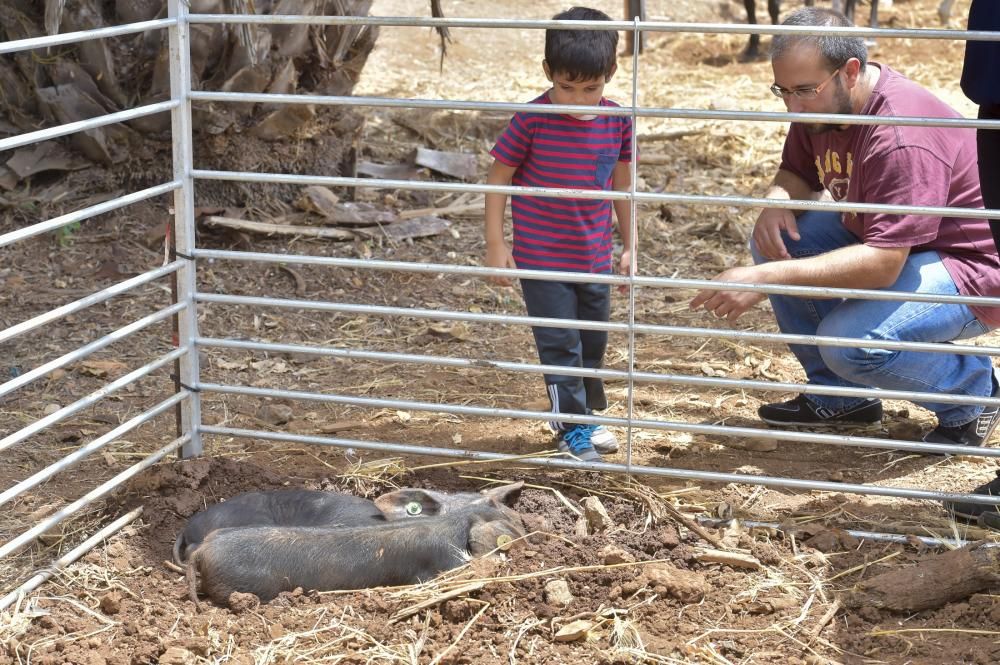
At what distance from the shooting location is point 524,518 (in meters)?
3.77

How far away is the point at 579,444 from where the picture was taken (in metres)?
4.33

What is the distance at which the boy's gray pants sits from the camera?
168 inches

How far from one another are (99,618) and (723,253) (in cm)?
461

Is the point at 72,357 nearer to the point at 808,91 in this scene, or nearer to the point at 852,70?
the point at 808,91

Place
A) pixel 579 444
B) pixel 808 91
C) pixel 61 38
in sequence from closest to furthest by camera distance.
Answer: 1. pixel 61 38
2. pixel 808 91
3. pixel 579 444

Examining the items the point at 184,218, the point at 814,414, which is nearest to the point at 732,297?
the point at 814,414

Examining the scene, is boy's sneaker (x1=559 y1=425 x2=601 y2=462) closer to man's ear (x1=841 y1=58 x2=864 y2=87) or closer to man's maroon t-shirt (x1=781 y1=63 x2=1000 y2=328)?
man's maroon t-shirt (x1=781 y1=63 x2=1000 y2=328)

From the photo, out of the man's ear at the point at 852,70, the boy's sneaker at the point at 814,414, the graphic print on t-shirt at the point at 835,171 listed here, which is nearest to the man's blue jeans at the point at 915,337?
the boy's sneaker at the point at 814,414

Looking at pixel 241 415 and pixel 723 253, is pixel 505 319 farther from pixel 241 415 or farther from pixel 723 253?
pixel 723 253

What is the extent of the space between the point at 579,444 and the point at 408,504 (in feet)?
2.61

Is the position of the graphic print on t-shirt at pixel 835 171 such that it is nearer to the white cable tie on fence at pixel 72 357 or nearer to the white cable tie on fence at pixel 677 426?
the white cable tie on fence at pixel 677 426

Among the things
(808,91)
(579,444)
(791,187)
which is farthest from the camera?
(791,187)

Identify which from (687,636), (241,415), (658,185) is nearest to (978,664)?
(687,636)

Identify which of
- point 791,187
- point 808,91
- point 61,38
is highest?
point 61,38
